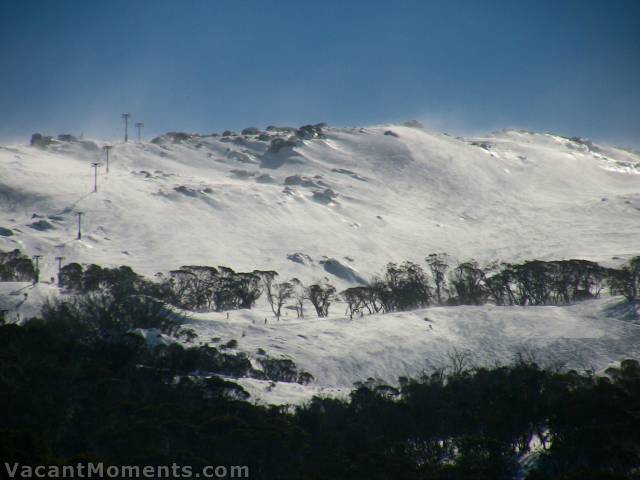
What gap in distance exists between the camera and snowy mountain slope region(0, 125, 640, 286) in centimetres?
10981

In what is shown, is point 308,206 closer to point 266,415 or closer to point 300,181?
point 300,181

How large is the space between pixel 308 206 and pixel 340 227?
11.1m

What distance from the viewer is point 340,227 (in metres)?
131

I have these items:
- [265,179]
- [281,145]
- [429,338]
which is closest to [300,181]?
[265,179]

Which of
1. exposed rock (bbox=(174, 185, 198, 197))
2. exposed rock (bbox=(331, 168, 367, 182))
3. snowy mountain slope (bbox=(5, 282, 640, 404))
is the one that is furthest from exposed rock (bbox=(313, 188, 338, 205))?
snowy mountain slope (bbox=(5, 282, 640, 404))

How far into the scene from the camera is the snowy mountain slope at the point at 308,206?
109812mm

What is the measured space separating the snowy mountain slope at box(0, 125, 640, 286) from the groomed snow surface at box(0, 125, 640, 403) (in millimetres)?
466

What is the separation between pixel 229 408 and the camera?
4384 centimetres

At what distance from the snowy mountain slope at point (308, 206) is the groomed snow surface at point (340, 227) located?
47 cm

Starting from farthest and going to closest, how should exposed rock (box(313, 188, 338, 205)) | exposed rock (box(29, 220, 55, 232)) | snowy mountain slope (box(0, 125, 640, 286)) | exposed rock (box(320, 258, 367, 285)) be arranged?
exposed rock (box(313, 188, 338, 205)) → snowy mountain slope (box(0, 125, 640, 286)) → exposed rock (box(29, 220, 55, 232)) → exposed rock (box(320, 258, 367, 285))

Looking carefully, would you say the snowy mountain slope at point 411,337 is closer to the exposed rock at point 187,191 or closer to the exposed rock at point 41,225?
the exposed rock at point 41,225

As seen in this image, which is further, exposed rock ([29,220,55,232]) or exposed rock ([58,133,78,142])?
exposed rock ([58,133,78,142])

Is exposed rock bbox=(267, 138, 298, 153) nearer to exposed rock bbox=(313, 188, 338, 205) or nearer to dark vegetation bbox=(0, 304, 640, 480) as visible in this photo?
exposed rock bbox=(313, 188, 338, 205)

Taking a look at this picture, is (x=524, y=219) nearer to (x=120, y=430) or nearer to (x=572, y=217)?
(x=572, y=217)
